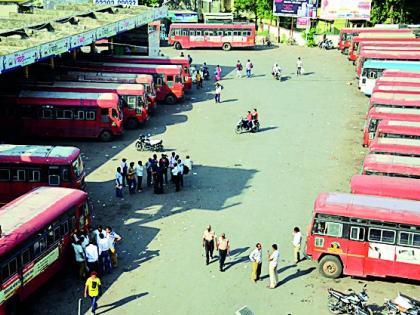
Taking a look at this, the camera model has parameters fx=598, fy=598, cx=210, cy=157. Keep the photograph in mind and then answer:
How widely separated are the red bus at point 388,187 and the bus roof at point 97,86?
15.8 metres

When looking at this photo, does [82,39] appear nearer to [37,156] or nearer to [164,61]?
[164,61]

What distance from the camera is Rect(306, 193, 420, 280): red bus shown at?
16500 mm

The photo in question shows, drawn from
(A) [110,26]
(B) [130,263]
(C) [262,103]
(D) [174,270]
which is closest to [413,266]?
(D) [174,270]

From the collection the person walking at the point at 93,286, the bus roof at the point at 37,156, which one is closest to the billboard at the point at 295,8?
the bus roof at the point at 37,156

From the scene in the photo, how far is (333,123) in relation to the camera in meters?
33.8

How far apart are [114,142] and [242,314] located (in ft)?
66.9

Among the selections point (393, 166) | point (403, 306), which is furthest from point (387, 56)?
point (403, 306)

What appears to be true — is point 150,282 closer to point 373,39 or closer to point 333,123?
point 333,123

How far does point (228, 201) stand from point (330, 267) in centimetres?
647

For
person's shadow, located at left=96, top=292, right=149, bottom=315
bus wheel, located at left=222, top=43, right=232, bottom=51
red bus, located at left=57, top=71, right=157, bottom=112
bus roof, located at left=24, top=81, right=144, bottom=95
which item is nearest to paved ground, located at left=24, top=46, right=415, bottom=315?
person's shadow, located at left=96, top=292, right=149, bottom=315

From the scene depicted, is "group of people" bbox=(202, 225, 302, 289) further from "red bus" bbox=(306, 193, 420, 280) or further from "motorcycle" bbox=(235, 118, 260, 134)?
"motorcycle" bbox=(235, 118, 260, 134)

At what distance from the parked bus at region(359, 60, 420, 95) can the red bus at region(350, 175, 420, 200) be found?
67.8ft

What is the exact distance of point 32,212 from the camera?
1658cm

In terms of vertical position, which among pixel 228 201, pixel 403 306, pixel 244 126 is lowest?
pixel 228 201
